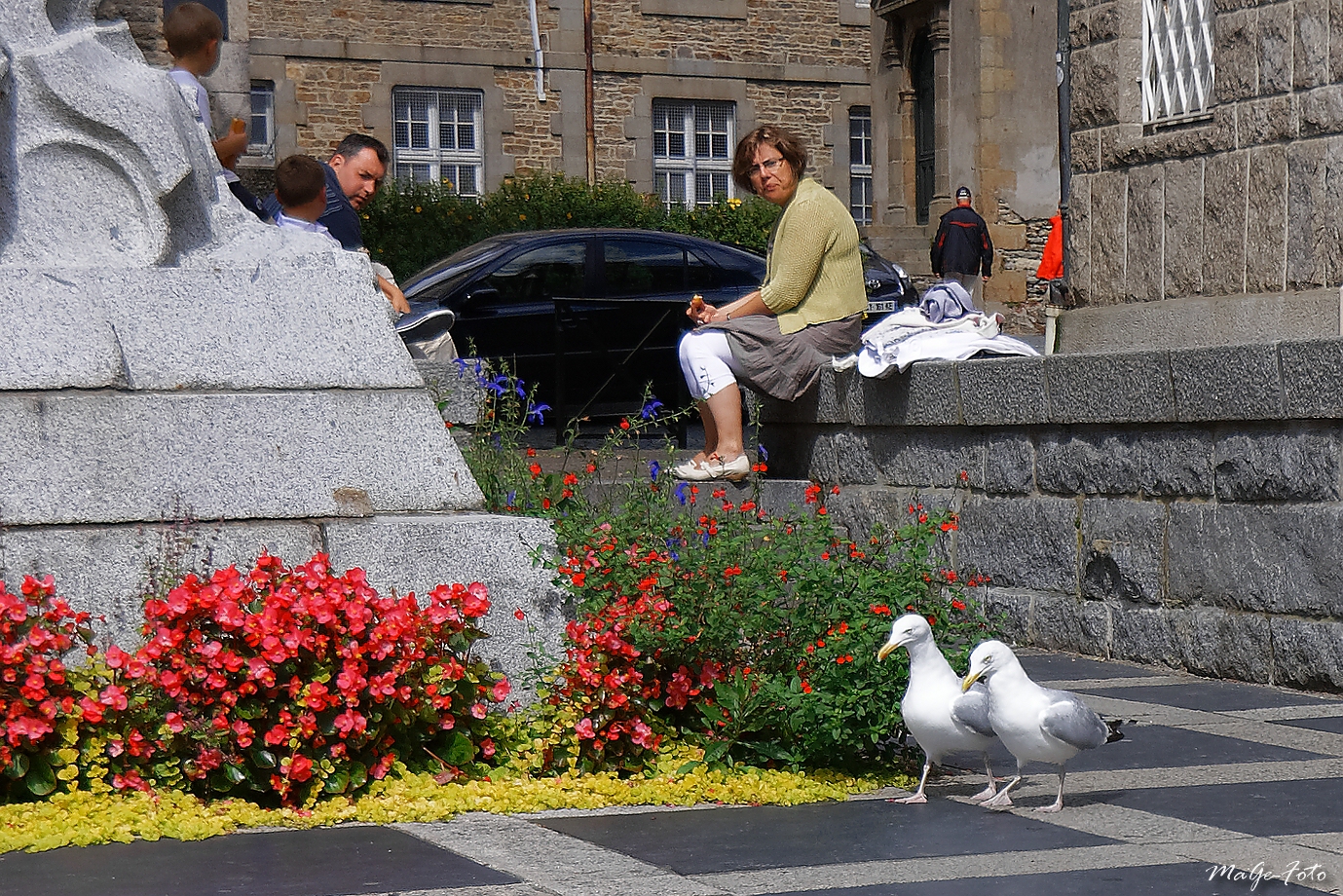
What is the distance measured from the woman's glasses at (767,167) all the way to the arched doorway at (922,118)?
820 inches

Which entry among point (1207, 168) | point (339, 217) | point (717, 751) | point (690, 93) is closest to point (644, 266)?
point (339, 217)

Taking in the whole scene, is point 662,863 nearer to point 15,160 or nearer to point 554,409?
point 15,160

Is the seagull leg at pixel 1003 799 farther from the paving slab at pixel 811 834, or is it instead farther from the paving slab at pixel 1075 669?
the paving slab at pixel 1075 669

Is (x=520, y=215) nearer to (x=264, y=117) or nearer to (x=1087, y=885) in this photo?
(x=264, y=117)

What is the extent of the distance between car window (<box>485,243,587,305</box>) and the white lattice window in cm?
581

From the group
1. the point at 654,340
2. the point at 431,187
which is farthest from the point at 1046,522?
the point at 431,187

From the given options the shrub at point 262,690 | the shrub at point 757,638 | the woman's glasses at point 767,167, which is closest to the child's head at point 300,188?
the woman's glasses at point 767,167

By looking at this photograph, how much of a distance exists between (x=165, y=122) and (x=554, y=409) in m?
6.20

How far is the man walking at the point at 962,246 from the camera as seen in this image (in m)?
22.3

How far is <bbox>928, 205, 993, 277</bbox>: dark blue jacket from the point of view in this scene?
73.3 feet

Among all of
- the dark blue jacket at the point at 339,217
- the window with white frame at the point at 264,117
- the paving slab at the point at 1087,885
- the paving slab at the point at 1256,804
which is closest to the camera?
the paving slab at the point at 1087,885

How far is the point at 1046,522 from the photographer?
23.7 ft

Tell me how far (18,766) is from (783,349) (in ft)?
16.7

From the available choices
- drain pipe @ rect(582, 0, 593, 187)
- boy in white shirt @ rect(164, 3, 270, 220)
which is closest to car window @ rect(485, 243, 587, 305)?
boy in white shirt @ rect(164, 3, 270, 220)
